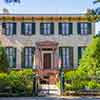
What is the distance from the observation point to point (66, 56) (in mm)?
42656

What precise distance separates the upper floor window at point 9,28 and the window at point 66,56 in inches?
212

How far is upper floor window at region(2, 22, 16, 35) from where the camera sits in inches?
1693

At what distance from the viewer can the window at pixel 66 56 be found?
42500 mm

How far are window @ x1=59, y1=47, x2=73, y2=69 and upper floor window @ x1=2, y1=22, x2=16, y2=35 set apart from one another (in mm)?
5389

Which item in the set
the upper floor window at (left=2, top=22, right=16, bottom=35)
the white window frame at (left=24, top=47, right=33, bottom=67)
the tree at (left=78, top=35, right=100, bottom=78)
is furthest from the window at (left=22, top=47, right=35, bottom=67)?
the tree at (left=78, top=35, right=100, bottom=78)

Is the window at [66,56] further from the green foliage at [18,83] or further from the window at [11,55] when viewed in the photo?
the green foliage at [18,83]

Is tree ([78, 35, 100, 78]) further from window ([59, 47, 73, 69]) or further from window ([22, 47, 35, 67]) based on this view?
window ([22, 47, 35, 67])

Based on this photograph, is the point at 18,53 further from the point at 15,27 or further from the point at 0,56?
the point at 0,56

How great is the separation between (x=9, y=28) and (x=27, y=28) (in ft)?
6.27

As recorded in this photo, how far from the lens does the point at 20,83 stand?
861 inches

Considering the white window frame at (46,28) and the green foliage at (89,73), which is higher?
the white window frame at (46,28)

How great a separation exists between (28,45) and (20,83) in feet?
70.5

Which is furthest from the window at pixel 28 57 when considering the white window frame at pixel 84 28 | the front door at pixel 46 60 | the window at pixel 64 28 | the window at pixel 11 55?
the white window frame at pixel 84 28

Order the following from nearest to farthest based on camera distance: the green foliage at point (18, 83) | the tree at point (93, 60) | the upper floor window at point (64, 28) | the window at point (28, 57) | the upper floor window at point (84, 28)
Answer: the green foliage at point (18, 83) → the tree at point (93, 60) → the window at point (28, 57) → the upper floor window at point (84, 28) → the upper floor window at point (64, 28)
